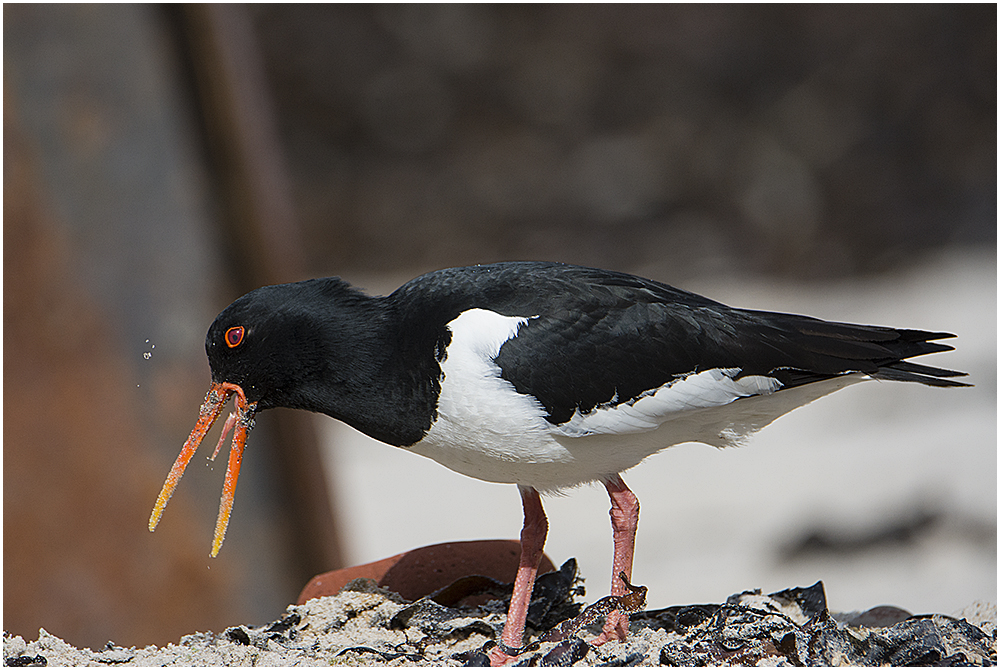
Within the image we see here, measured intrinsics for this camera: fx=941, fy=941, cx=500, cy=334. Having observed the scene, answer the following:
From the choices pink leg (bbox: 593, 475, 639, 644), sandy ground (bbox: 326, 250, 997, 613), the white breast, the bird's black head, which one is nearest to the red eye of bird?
the bird's black head

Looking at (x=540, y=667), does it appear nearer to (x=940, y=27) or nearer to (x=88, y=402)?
(x=88, y=402)

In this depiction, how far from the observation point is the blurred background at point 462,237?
14.2 ft

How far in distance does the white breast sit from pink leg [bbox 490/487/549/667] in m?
0.26

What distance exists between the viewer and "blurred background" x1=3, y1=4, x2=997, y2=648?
4.33 m

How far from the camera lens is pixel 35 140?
420 centimetres

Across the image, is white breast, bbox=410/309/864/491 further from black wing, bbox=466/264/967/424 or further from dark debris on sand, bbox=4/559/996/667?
dark debris on sand, bbox=4/559/996/667

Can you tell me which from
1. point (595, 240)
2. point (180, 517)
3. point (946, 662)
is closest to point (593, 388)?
point (946, 662)

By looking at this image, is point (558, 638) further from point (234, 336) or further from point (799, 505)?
point (799, 505)

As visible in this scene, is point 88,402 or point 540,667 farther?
point 88,402

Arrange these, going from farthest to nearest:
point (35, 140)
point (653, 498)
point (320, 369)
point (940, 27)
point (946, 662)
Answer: point (940, 27) → point (653, 498) → point (35, 140) → point (320, 369) → point (946, 662)

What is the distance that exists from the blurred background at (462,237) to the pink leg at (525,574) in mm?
2017

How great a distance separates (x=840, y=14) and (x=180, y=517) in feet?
51.1

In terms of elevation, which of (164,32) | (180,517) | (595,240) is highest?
(595,240)

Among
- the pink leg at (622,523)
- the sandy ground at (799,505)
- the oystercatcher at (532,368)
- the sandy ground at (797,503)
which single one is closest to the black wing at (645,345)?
the oystercatcher at (532,368)
